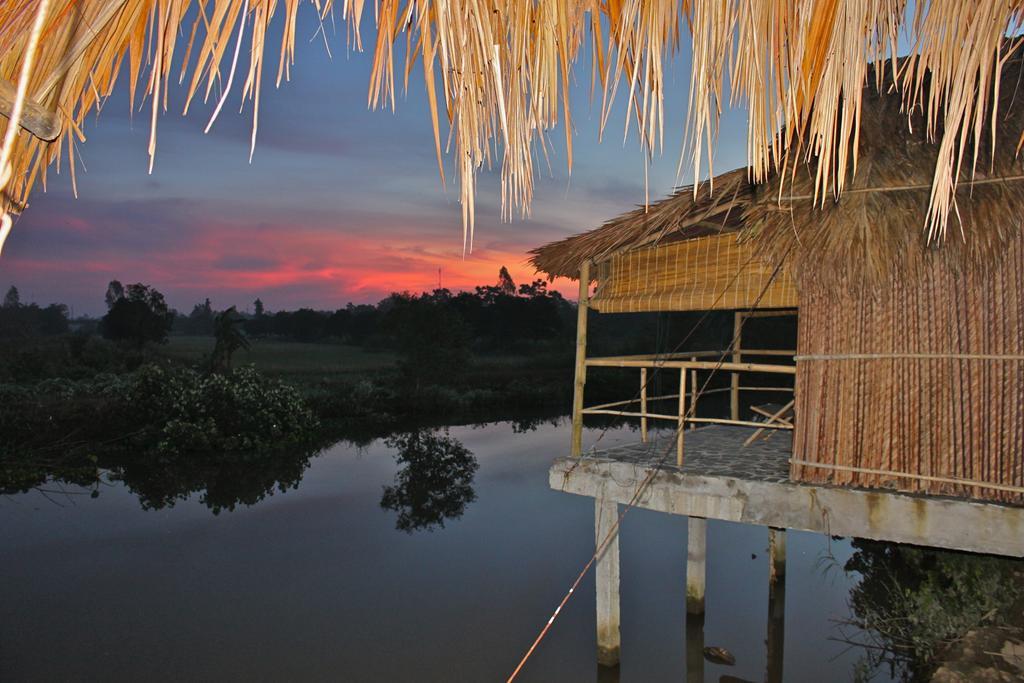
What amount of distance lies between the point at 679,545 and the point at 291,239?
11.5 meters

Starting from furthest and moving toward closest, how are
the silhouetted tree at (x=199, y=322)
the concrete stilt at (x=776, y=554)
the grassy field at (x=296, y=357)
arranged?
the silhouetted tree at (x=199, y=322) → the grassy field at (x=296, y=357) → the concrete stilt at (x=776, y=554)

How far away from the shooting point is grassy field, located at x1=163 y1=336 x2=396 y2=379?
2200 centimetres

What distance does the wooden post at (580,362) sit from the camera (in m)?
5.27

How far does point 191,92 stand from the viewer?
1.25 meters

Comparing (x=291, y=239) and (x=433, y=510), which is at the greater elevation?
(x=291, y=239)

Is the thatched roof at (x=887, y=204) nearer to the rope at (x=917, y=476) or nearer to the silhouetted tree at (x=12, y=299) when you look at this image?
the rope at (x=917, y=476)

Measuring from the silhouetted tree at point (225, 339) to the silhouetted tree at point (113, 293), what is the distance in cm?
429

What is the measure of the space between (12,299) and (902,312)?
25846 millimetres

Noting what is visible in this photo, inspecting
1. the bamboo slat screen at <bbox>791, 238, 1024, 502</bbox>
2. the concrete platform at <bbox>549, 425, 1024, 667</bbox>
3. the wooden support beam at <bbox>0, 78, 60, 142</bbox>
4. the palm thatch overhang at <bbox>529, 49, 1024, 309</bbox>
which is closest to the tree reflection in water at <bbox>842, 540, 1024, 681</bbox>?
the concrete platform at <bbox>549, 425, 1024, 667</bbox>

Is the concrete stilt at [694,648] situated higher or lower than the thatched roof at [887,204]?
lower

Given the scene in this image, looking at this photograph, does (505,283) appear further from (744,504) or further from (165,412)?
(744,504)

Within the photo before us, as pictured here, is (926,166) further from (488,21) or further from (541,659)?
(541,659)

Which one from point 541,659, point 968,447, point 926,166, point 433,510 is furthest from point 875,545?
point 433,510

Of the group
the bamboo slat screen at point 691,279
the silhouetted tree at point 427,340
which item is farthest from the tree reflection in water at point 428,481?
the bamboo slat screen at point 691,279
